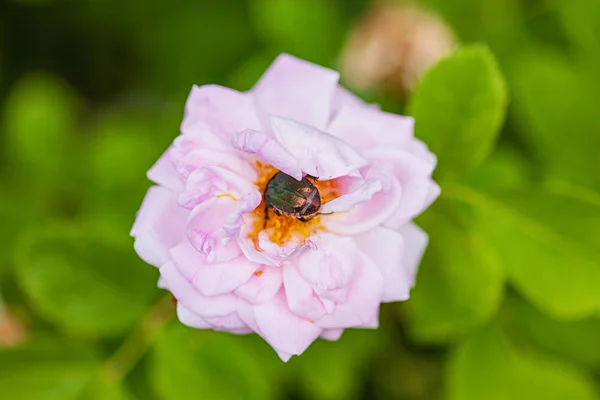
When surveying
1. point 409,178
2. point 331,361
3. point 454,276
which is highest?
point 409,178

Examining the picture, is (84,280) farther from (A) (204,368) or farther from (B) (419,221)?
(B) (419,221)

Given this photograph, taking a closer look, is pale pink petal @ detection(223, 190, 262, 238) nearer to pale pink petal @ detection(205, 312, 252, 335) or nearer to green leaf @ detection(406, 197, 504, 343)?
pale pink petal @ detection(205, 312, 252, 335)

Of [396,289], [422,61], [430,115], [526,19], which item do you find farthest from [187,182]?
[526,19]

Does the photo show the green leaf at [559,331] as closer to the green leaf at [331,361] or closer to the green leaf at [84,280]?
the green leaf at [331,361]

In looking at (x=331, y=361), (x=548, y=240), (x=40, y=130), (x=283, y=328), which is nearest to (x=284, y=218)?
(x=283, y=328)

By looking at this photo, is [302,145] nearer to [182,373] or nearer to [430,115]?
[430,115]

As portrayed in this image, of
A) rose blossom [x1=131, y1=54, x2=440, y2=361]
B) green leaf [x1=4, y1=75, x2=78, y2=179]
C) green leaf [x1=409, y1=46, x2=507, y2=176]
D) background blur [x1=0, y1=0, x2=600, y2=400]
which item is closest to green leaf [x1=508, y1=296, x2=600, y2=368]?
background blur [x1=0, y1=0, x2=600, y2=400]
